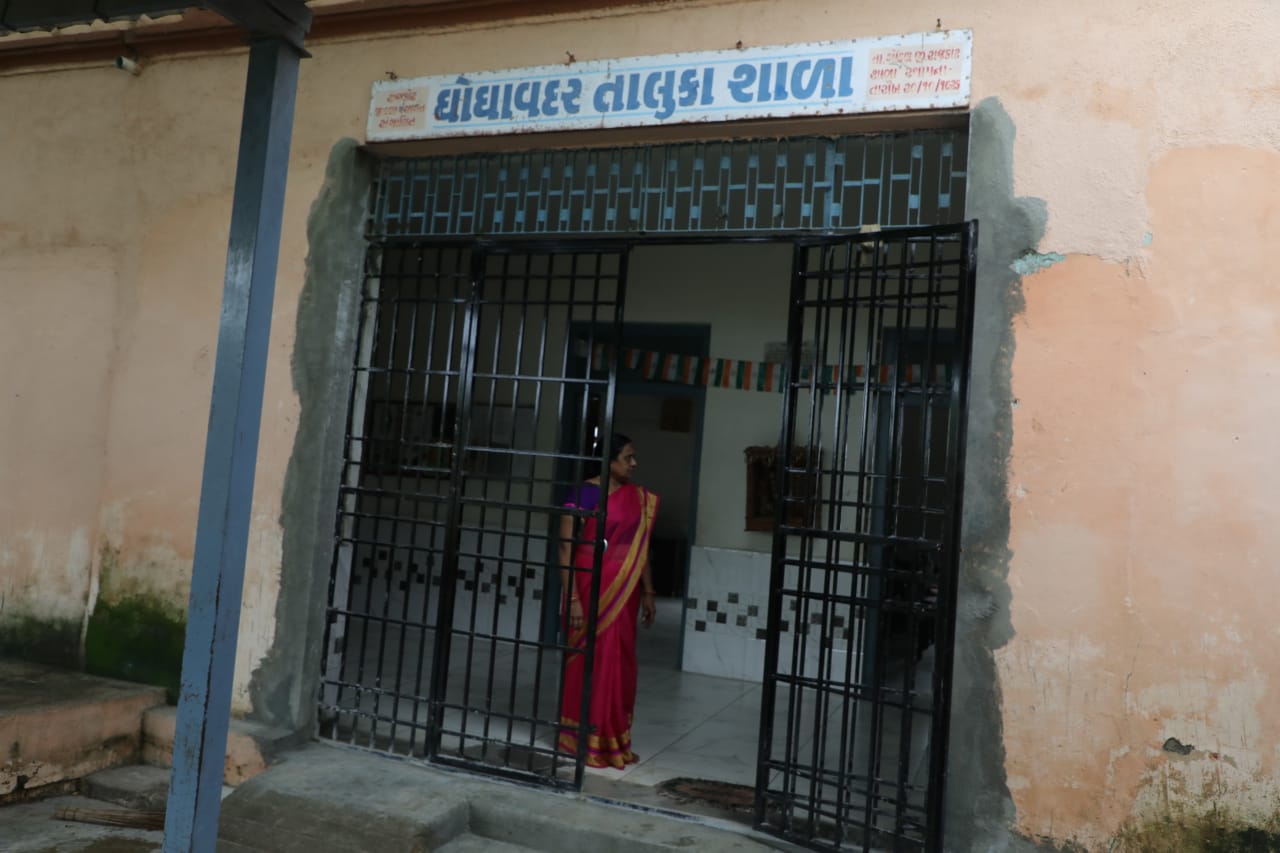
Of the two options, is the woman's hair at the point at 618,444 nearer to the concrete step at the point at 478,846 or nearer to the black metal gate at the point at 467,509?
the black metal gate at the point at 467,509

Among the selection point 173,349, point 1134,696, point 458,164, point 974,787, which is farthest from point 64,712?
point 1134,696

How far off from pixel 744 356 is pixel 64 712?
4682mm

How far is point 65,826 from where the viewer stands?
4.16 meters

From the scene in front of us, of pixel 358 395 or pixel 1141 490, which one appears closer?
pixel 1141 490

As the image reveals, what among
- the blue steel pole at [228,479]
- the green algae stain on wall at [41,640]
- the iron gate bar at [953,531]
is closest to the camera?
the blue steel pole at [228,479]

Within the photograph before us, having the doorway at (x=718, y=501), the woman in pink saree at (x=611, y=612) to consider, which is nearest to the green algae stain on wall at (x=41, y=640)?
the doorway at (x=718, y=501)

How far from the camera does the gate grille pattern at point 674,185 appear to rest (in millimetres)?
4023

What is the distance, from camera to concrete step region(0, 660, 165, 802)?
171 inches

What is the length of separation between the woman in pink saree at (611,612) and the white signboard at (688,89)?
1593mm

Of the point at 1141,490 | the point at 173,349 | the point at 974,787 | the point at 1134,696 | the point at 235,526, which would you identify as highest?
the point at 173,349

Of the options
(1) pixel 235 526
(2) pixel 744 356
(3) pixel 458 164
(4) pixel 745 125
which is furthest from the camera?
(2) pixel 744 356

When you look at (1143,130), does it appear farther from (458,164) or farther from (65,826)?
(65,826)

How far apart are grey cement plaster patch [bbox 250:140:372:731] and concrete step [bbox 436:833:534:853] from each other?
122cm

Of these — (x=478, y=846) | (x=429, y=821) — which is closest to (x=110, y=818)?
(x=429, y=821)
